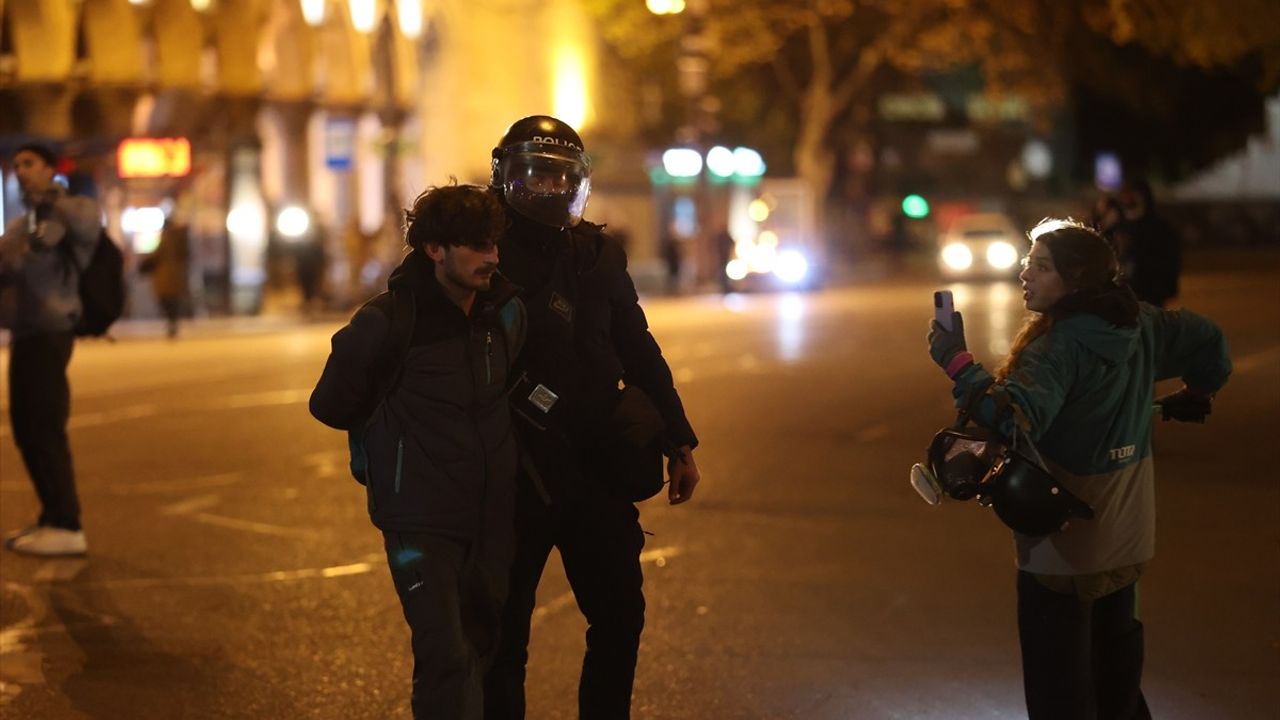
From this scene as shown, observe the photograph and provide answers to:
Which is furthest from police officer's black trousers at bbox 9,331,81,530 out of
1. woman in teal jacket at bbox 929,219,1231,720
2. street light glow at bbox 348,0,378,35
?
street light glow at bbox 348,0,378,35

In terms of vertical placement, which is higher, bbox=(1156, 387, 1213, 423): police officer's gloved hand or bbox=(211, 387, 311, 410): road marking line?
bbox=(1156, 387, 1213, 423): police officer's gloved hand

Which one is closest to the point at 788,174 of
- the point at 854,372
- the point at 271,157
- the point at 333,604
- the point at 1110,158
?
the point at 1110,158

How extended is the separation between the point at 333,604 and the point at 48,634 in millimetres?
1195

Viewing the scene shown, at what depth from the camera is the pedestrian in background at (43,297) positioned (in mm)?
8430

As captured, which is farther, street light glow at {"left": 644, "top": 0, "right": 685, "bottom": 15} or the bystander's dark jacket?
street light glow at {"left": 644, "top": 0, "right": 685, "bottom": 15}

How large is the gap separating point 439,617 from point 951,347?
1.44 meters

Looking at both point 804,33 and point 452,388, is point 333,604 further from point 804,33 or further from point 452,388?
point 804,33

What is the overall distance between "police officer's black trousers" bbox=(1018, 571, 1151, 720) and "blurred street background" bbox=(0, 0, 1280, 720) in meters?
1.24

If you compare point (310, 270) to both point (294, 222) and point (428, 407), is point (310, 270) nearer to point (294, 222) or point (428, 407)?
point (294, 222)

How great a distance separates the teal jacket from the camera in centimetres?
448

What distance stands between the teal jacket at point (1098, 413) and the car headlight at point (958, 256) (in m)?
37.4

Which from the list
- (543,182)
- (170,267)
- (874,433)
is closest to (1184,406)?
(543,182)

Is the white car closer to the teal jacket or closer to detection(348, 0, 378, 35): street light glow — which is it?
detection(348, 0, 378, 35): street light glow

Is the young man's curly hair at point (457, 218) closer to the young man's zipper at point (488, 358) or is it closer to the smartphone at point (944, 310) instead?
the young man's zipper at point (488, 358)
